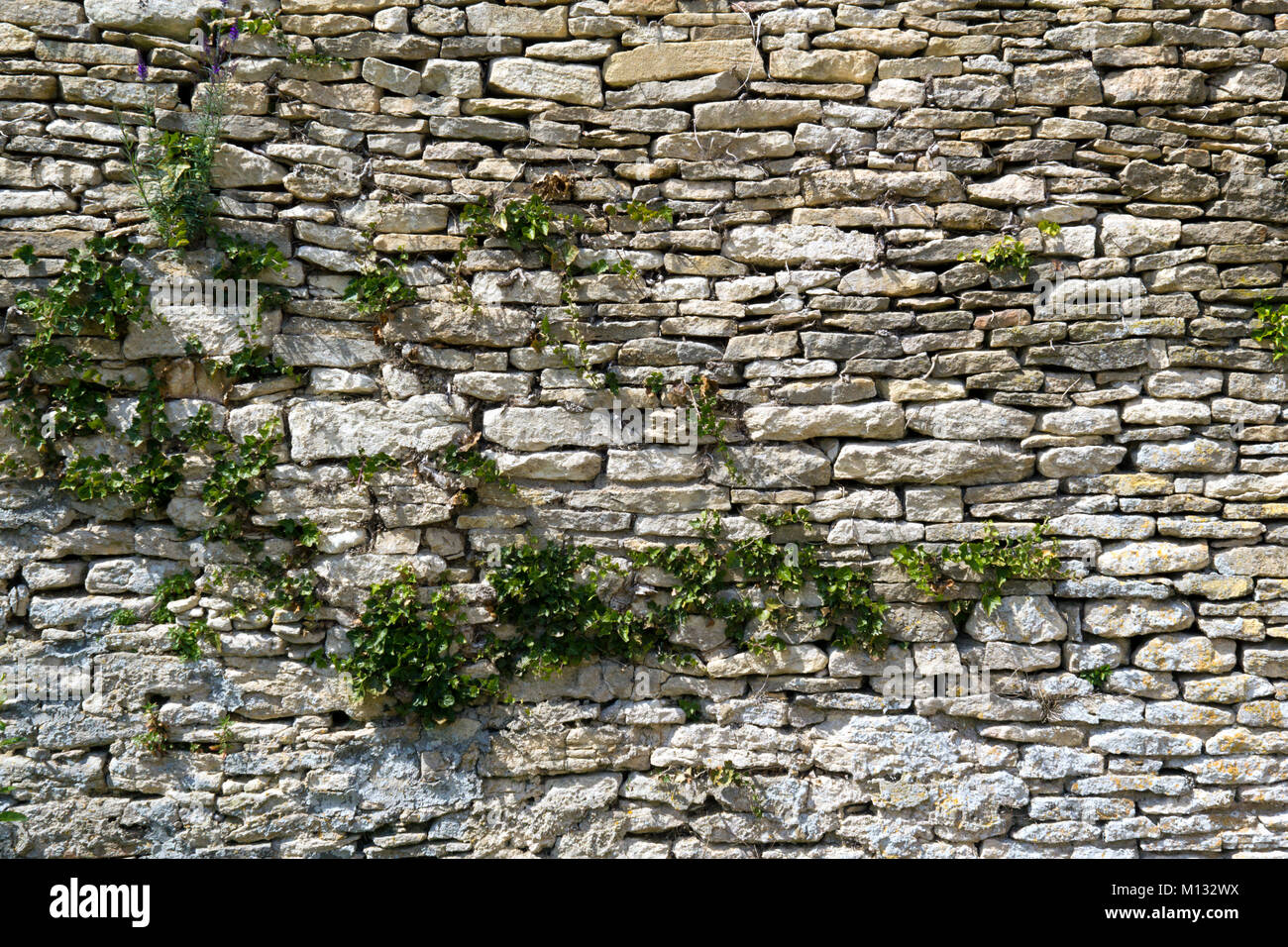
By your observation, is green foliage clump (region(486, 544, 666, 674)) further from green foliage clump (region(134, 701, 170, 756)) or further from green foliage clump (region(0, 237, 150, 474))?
green foliage clump (region(0, 237, 150, 474))

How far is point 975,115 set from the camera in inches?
131

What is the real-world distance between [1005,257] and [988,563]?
1.24 metres

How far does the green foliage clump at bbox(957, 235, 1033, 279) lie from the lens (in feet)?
10.8

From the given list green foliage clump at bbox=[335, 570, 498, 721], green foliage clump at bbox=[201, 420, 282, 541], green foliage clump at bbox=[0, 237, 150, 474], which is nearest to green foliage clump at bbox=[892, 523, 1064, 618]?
green foliage clump at bbox=[335, 570, 498, 721]

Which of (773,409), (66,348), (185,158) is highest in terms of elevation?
(185,158)

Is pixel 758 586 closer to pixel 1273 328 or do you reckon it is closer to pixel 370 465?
pixel 370 465

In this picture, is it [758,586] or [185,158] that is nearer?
[185,158]

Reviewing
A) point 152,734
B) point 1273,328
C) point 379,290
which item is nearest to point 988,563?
point 1273,328

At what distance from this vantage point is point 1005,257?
3305 millimetres

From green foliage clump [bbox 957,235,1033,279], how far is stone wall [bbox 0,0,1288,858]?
3cm

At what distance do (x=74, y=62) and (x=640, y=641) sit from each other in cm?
322

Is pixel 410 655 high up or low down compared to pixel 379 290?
down

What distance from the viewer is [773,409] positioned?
3.32 metres

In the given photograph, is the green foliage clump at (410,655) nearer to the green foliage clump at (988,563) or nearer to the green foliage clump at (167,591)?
the green foliage clump at (167,591)
